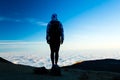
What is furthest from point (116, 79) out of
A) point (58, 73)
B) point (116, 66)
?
point (116, 66)

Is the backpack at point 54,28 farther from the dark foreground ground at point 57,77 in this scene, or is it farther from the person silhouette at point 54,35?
the dark foreground ground at point 57,77

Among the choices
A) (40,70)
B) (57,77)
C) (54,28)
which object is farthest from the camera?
(54,28)

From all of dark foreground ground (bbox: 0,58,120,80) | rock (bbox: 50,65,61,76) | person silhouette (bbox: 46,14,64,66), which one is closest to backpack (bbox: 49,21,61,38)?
person silhouette (bbox: 46,14,64,66)

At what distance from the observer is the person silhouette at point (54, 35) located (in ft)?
44.3

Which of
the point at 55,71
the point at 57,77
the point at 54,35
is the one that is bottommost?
the point at 57,77

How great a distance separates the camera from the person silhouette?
44.3 feet

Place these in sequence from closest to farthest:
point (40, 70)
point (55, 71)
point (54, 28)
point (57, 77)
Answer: point (57, 77), point (55, 71), point (40, 70), point (54, 28)

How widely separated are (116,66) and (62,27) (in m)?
11.5

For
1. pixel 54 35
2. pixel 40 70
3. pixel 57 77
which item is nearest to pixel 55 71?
pixel 40 70

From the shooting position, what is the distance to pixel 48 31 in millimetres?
13523

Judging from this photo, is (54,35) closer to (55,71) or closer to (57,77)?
(55,71)

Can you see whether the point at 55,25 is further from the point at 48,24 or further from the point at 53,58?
the point at 53,58

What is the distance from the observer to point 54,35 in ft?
44.7

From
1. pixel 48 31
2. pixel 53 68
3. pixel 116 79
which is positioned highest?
pixel 48 31
